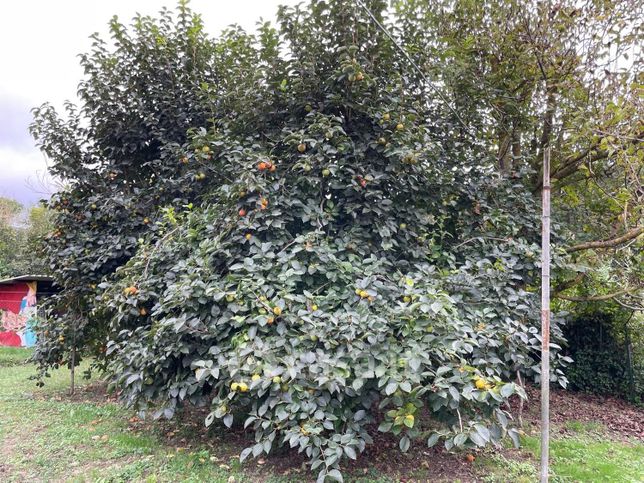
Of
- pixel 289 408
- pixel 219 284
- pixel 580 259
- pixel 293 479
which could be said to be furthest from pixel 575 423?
pixel 219 284

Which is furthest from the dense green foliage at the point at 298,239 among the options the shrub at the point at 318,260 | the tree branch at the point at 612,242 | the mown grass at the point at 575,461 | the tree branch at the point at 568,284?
the tree branch at the point at 568,284

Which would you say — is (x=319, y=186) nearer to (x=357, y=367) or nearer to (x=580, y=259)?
(x=357, y=367)

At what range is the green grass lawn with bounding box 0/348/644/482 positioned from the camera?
9.77 ft

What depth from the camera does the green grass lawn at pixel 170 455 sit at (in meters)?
2.98

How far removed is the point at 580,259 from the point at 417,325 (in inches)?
119

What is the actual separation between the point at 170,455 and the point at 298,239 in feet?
6.64

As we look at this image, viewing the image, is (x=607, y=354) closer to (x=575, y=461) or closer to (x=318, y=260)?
(x=575, y=461)

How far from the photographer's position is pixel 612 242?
168 inches

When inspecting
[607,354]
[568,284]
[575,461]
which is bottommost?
[575,461]

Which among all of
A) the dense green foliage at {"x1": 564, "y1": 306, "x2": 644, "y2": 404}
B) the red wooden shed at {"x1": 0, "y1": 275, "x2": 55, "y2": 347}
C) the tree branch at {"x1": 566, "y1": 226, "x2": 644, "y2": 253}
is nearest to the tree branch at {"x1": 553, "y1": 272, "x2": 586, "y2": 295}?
the tree branch at {"x1": 566, "y1": 226, "x2": 644, "y2": 253}

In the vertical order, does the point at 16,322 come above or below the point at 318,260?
below

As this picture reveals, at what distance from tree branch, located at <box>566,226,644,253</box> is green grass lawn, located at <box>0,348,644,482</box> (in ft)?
6.56

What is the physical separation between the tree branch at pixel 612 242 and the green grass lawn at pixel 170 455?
2.00 meters

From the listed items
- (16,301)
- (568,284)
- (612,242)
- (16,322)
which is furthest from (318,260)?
(16,301)
